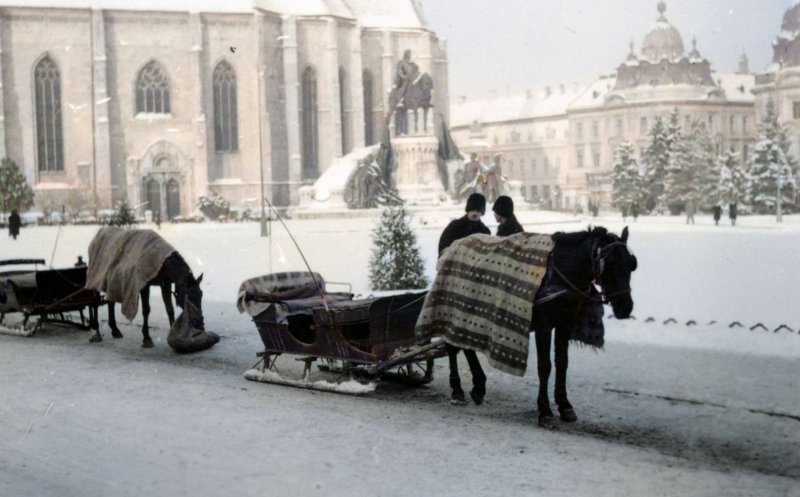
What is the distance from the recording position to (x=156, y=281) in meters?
11.3

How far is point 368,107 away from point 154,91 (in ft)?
35.7

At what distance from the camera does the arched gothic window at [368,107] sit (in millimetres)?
49219

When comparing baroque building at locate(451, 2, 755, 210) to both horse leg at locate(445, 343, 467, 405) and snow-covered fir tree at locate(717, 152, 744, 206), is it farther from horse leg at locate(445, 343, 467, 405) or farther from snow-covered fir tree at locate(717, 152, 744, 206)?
horse leg at locate(445, 343, 467, 405)

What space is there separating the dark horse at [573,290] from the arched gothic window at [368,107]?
138 feet

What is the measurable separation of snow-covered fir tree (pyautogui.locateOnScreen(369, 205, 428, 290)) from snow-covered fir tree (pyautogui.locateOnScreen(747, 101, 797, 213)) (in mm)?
4955

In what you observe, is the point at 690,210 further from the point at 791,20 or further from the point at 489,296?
the point at 489,296

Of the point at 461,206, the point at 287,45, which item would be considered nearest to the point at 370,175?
the point at 461,206

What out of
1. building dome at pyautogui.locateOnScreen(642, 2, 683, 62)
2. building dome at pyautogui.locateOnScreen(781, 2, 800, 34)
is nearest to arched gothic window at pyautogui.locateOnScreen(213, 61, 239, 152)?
building dome at pyautogui.locateOnScreen(642, 2, 683, 62)

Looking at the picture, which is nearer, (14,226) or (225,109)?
(14,226)

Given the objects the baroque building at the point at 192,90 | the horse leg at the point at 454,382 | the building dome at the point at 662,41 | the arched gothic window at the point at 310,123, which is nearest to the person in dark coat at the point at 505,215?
the horse leg at the point at 454,382

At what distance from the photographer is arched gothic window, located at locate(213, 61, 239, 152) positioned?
46000 millimetres

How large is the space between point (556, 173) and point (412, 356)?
39.0ft

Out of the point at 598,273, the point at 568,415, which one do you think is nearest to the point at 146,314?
the point at 568,415

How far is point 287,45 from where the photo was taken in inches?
1847
